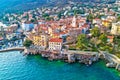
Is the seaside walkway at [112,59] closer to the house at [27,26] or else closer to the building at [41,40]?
the building at [41,40]

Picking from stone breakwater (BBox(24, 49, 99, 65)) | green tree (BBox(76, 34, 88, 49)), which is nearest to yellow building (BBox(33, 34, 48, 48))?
stone breakwater (BBox(24, 49, 99, 65))

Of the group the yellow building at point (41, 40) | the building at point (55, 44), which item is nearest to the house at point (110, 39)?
the building at point (55, 44)

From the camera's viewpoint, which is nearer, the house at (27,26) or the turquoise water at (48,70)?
the turquoise water at (48,70)

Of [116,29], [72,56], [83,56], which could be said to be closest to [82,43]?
[83,56]

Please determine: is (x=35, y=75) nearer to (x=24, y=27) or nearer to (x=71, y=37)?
(x=71, y=37)

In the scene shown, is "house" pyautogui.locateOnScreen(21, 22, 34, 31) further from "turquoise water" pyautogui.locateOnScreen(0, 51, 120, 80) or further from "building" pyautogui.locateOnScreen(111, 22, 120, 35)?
"building" pyautogui.locateOnScreen(111, 22, 120, 35)

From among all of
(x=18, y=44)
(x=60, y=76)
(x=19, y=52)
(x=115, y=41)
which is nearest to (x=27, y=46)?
(x=19, y=52)

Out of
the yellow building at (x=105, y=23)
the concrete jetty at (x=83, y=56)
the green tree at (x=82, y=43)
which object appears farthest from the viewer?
the yellow building at (x=105, y=23)
